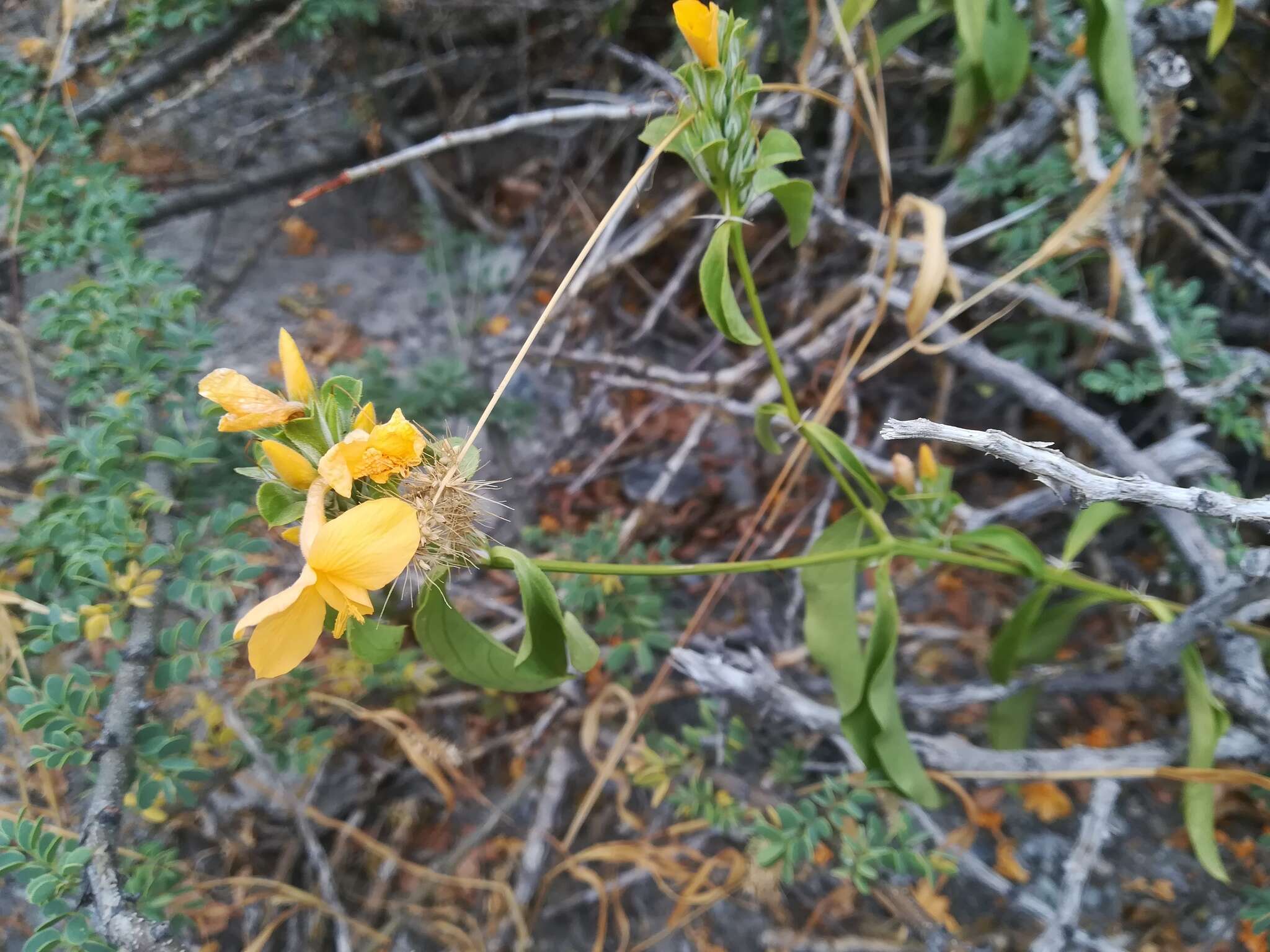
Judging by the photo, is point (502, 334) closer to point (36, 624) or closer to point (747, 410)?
point (747, 410)

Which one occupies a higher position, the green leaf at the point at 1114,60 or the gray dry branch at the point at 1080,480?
the green leaf at the point at 1114,60

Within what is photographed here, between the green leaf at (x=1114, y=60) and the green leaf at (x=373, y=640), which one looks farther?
the green leaf at (x=1114, y=60)

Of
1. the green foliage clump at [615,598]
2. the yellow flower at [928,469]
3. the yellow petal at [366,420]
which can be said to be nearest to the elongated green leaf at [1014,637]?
the yellow flower at [928,469]

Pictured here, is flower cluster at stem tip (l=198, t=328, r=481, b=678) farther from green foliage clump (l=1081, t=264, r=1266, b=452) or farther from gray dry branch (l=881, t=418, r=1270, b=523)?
green foliage clump (l=1081, t=264, r=1266, b=452)

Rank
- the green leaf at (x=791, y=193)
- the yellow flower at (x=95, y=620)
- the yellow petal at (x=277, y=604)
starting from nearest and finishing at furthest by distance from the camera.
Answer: the yellow petal at (x=277, y=604)
the green leaf at (x=791, y=193)
the yellow flower at (x=95, y=620)

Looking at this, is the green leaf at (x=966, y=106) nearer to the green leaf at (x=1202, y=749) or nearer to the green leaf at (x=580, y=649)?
the green leaf at (x=1202, y=749)

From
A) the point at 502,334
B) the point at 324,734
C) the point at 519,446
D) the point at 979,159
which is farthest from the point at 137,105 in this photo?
the point at 979,159
